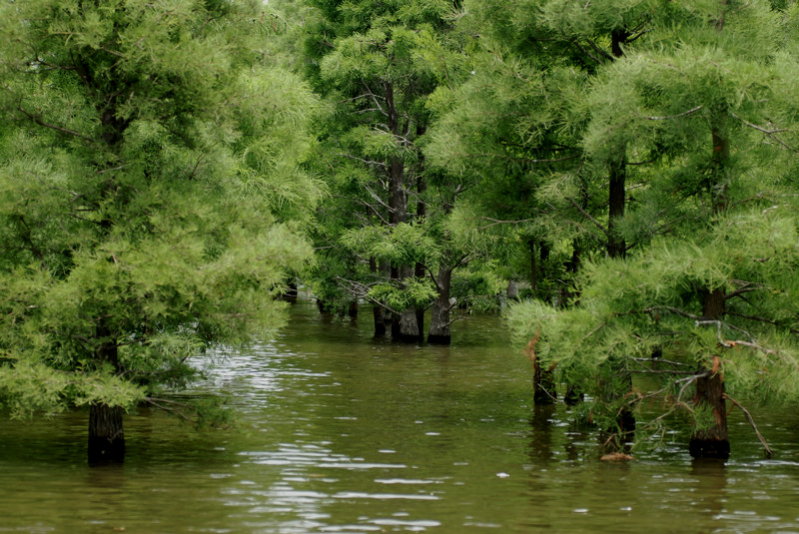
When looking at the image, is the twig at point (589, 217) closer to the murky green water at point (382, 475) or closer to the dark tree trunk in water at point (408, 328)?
the murky green water at point (382, 475)

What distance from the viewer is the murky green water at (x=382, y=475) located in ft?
33.9

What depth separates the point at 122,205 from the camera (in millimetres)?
12984

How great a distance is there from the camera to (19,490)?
11391mm

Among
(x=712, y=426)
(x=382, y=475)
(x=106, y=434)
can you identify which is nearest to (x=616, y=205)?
(x=712, y=426)

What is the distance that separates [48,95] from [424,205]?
70.4ft

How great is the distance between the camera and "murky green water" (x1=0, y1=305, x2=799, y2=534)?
10.3 meters

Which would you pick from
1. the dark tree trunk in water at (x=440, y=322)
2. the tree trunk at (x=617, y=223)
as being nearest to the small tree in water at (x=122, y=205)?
the tree trunk at (x=617, y=223)

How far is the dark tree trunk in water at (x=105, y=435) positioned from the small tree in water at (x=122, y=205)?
0.02 m

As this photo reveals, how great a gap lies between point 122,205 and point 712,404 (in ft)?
25.9

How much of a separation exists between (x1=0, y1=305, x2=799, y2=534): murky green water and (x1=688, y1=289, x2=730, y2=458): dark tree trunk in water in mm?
273

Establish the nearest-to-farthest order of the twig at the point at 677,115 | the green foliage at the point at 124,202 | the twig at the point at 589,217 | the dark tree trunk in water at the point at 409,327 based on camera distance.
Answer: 1. the green foliage at the point at 124,202
2. the twig at the point at 677,115
3. the twig at the point at 589,217
4. the dark tree trunk in water at the point at 409,327

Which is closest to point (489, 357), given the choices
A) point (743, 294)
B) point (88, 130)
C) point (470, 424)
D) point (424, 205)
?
point (424, 205)

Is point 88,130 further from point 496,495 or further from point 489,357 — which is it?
point 489,357

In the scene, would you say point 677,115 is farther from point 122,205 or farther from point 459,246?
point 122,205
